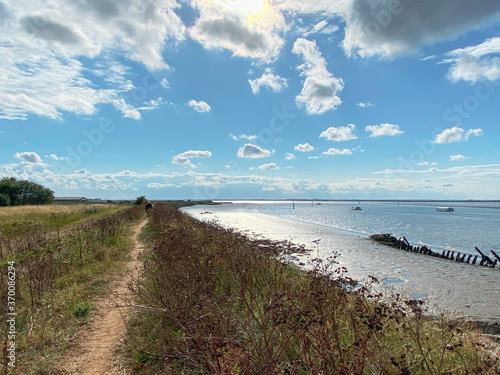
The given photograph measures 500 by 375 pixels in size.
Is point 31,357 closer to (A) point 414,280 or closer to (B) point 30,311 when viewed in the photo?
(B) point 30,311

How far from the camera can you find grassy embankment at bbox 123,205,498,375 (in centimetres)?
324

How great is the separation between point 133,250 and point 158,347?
35.0 ft

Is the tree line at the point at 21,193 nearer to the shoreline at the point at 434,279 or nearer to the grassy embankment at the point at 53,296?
the grassy embankment at the point at 53,296

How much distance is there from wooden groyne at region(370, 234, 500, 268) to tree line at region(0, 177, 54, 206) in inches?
3077

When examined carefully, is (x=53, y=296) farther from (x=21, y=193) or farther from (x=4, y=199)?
(x=21, y=193)

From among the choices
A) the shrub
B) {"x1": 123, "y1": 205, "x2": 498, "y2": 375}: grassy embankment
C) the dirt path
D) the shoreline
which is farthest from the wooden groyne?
the shrub

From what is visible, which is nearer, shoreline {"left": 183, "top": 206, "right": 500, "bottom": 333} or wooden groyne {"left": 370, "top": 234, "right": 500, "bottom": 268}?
shoreline {"left": 183, "top": 206, "right": 500, "bottom": 333}

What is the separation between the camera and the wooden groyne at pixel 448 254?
2534 centimetres

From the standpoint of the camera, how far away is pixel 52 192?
88000 mm

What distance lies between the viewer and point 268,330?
4.31 m

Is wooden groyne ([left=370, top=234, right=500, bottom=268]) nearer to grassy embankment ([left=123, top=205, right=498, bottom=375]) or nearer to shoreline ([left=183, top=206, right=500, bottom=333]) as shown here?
shoreline ([left=183, top=206, right=500, bottom=333])

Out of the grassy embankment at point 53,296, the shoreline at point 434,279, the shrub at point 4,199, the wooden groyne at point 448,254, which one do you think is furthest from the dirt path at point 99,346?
the shrub at point 4,199

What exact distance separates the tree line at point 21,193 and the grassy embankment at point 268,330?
80.4 m

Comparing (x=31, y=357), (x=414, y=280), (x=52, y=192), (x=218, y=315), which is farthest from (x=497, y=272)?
(x=52, y=192)
